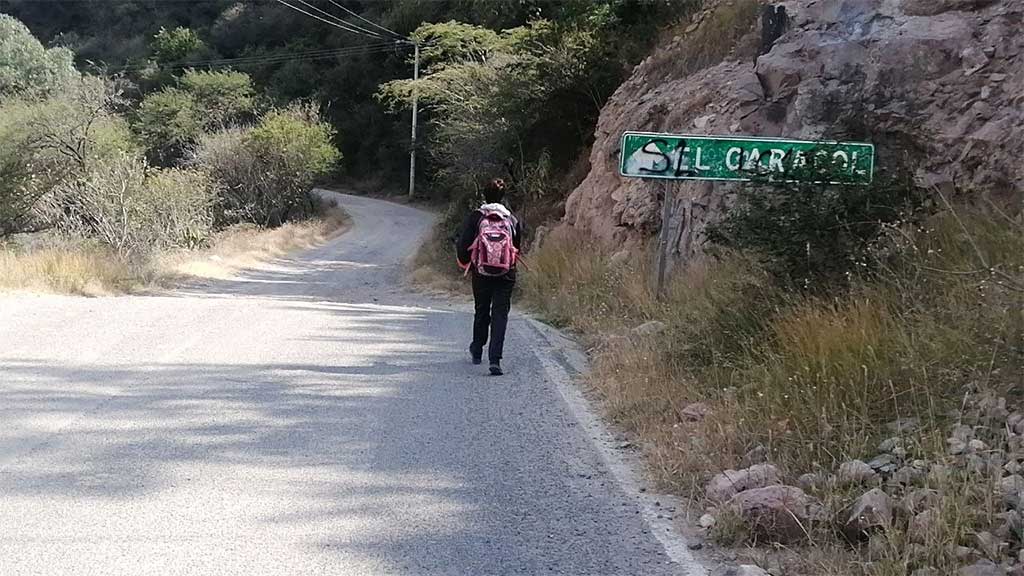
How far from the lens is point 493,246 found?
855 cm

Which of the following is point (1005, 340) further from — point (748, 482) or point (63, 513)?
point (63, 513)

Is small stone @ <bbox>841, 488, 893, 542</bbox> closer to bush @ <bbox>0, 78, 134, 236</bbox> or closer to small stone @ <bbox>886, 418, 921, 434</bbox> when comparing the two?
small stone @ <bbox>886, 418, 921, 434</bbox>

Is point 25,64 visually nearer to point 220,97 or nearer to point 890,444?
point 220,97

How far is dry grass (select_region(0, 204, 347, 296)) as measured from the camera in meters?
14.8

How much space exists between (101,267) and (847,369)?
47.0 ft

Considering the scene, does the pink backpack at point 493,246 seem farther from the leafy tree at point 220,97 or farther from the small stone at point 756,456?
the leafy tree at point 220,97

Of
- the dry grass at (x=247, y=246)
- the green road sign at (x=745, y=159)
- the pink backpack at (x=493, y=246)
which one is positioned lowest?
the dry grass at (x=247, y=246)

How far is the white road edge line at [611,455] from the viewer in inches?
173

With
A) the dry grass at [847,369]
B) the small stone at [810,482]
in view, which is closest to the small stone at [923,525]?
the dry grass at [847,369]

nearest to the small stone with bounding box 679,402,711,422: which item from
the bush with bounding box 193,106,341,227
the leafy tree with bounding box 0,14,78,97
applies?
the bush with bounding box 193,106,341,227

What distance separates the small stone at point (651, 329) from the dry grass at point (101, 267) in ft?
Answer: 30.3

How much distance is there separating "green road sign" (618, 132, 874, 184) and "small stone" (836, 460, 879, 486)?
11.7 feet

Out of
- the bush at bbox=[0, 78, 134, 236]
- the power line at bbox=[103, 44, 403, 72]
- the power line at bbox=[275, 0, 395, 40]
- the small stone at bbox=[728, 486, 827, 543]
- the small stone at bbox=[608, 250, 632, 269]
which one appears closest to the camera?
the small stone at bbox=[728, 486, 827, 543]

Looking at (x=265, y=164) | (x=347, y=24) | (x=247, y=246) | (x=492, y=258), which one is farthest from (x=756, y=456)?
(x=347, y=24)
